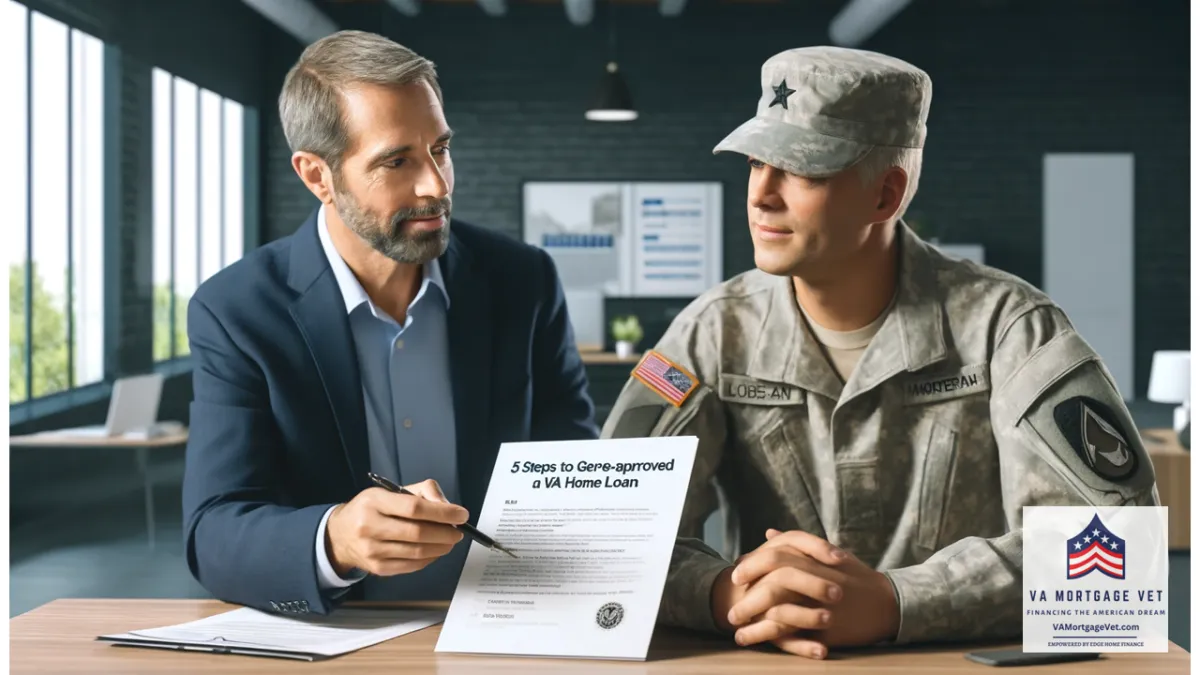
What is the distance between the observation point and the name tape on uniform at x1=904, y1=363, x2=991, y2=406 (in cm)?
143

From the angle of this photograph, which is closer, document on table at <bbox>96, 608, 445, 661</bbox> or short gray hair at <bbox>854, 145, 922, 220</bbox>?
document on table at <bbox>96, 608, 445, 661</bbox>

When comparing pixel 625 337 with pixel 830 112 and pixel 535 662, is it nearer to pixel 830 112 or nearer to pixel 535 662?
pixel 830 112

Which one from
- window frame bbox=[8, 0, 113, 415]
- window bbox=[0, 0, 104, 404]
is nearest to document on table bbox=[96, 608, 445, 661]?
window bbox=[0, 0, 104, 404]

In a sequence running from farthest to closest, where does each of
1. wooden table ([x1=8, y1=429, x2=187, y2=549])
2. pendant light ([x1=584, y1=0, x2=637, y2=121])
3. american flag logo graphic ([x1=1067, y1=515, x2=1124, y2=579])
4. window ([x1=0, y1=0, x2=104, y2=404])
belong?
1. pendant light ([x1=584, y1=0, x2=637, y2=121])
2. window ([x1=0, y1=0, x2=104, y2=404])
3. wooden table ([x1=8, y1=429, x2=187, y2=549])
4. american flag logo graphic ([x1=1067, y1=515, x2=1124, y2=579])

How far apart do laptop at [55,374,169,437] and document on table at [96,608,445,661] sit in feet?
Answer: 15.4

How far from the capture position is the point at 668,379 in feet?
4.86

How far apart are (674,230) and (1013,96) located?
10.1ft

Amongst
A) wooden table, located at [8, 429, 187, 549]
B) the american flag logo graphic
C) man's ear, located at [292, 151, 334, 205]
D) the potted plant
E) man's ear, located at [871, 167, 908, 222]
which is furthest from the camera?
the potted plant

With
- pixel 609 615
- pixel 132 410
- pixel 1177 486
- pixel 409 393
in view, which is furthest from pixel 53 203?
pixel 609 615

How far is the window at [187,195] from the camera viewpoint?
804 cm

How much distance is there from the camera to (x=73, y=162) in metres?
6.84

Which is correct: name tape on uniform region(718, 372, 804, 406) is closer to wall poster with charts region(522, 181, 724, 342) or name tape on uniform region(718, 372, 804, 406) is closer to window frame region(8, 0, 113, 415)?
window frame region(8, 0, 113, 415)

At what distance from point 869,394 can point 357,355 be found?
0.72 metres

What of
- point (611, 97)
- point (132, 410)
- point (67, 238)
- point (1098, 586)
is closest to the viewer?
point (1098, 586)
